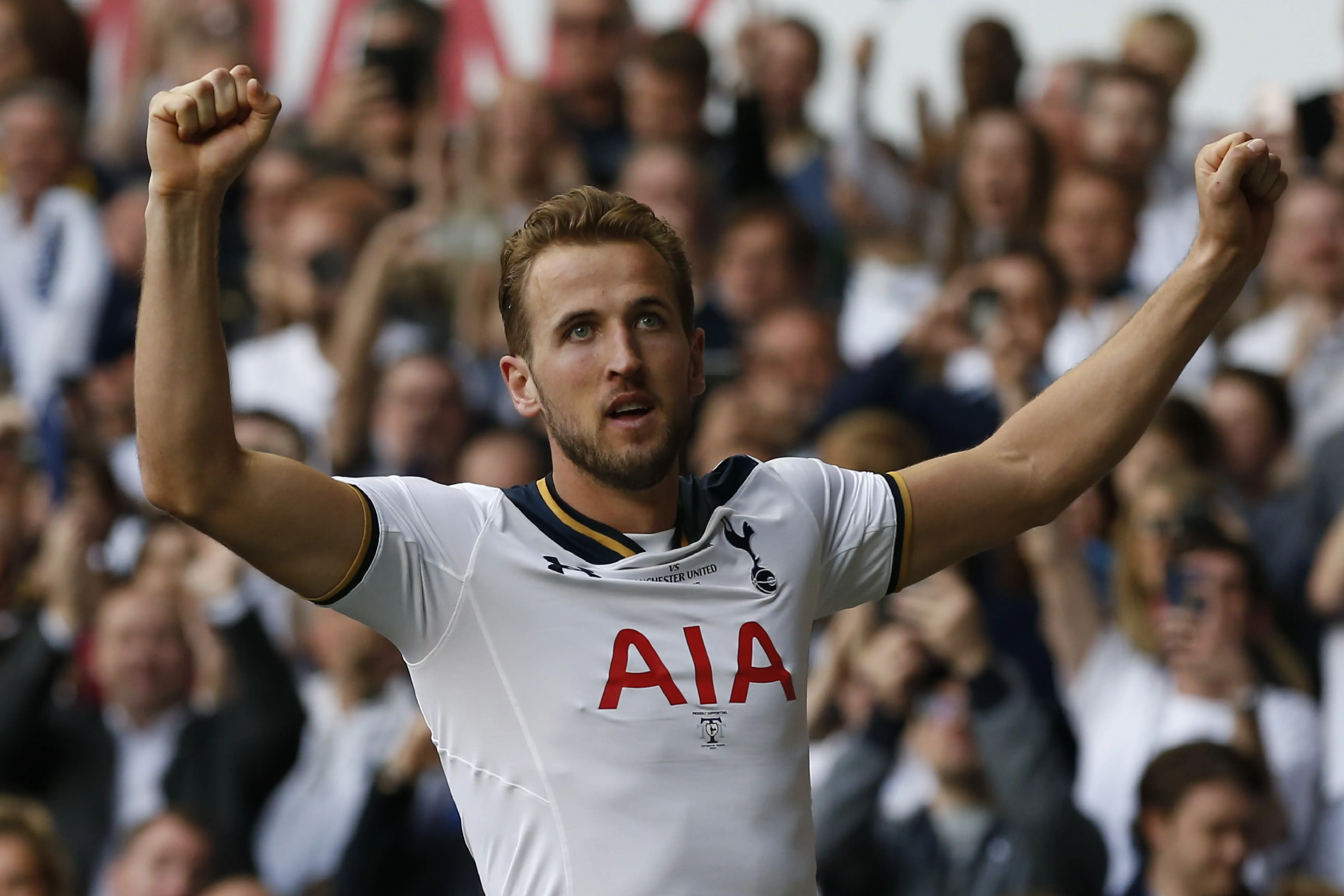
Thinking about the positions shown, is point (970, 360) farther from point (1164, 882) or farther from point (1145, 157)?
point (1164, 882)

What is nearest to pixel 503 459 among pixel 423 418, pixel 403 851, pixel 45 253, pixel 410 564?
pixel 423 418

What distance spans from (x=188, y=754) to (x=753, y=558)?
13.1 ft

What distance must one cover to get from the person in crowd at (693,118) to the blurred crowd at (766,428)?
19 millimetres

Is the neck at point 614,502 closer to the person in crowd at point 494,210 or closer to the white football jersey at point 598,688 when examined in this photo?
the white football jersey at point 598,688

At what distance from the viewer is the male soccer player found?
95.3 inches

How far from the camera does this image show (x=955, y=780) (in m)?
5.47

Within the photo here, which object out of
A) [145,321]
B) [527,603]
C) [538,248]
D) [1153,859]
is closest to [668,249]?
[538,248]

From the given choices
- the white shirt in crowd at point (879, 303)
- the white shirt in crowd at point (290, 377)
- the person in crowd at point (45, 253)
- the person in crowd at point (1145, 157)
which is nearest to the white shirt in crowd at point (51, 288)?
the person in crowd at point (45, 253)

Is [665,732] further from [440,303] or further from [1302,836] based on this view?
[440,303]

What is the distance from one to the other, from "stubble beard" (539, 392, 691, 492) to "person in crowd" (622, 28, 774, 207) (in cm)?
455

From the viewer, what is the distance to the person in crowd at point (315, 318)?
7.21 meters

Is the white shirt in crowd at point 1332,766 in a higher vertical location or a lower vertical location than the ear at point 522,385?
lower

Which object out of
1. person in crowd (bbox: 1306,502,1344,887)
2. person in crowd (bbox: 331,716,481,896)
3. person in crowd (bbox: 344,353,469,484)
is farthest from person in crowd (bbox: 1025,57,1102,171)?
person in crowd (bbox: 331,716,481,896)

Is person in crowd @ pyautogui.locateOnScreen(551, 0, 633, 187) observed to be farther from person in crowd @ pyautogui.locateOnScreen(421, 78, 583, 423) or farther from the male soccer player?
the male soccer player
